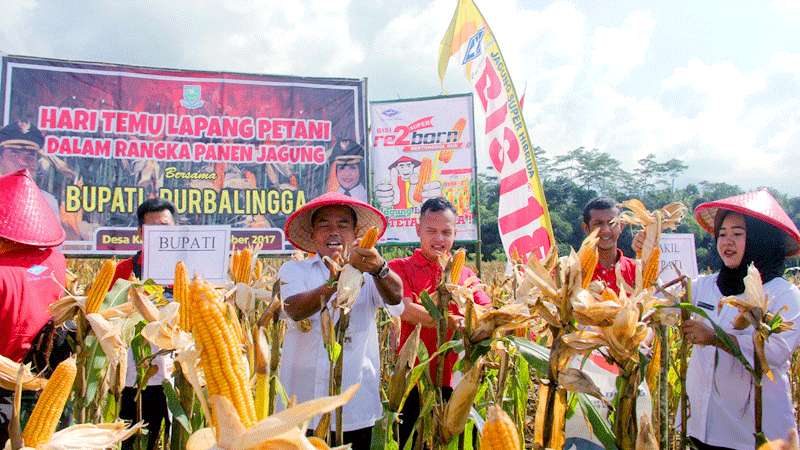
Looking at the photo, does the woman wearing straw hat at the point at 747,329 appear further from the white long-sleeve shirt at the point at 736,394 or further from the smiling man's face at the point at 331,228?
the smiling man's face at the point at 331,228

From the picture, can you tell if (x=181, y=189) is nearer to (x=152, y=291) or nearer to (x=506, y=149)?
(x=506, y=149)

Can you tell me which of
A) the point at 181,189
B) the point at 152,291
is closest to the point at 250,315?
the point at 152,291

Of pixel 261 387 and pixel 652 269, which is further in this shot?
pixel 652 269

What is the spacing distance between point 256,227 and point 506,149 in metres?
3.11

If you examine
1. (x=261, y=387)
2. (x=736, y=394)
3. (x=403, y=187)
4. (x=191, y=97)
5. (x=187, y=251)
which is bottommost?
(x=736, y=394)

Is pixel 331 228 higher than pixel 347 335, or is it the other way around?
pixel 331 228

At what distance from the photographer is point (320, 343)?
2.02 m

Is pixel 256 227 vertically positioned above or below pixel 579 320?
above

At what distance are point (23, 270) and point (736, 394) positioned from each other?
8.28 feet

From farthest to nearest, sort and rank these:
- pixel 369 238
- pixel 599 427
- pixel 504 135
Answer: pixel 504 135 < pixel 369 238 < pixel 599 427

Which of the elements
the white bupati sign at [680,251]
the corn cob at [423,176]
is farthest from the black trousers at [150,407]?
the corn cob at [423,176]

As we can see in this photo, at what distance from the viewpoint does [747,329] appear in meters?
1.79

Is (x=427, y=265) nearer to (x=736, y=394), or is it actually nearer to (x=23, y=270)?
(x=736, y=394)

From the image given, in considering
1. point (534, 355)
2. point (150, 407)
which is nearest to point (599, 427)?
point (534, 355)
